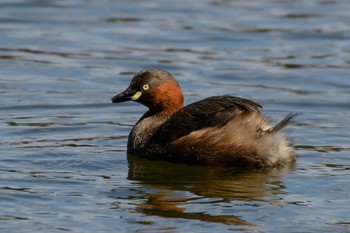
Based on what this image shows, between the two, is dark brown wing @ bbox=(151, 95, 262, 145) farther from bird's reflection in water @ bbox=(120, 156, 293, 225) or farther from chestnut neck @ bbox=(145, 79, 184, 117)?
chestnut neck @ bbox=(145, 79, 184, 117)

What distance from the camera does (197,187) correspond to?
30.5 feet

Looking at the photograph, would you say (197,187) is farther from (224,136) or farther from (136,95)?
(136,95)

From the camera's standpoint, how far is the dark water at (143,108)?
27.5 ft

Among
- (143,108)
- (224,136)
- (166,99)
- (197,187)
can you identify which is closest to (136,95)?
(166,99)

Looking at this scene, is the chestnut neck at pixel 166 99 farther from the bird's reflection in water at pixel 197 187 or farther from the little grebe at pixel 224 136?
the bird's reflection in water at pixel 197 187

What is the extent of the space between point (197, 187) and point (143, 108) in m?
3.32

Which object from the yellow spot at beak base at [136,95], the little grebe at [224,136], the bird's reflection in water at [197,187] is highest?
the yellow spot at beak base at [136,95]

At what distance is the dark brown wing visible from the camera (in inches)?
386

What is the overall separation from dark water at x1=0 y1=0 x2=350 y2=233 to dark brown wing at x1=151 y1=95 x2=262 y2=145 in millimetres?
321

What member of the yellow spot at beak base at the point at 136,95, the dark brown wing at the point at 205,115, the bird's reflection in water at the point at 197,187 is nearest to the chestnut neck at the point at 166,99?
the yellow spot at beak base at the point at 136,95

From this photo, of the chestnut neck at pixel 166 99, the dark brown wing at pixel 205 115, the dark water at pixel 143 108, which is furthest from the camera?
the chestnut neck at pixel 166 99

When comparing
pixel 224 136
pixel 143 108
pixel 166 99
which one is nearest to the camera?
pixel 224 136

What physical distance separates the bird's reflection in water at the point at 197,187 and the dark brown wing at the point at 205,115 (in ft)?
1.02

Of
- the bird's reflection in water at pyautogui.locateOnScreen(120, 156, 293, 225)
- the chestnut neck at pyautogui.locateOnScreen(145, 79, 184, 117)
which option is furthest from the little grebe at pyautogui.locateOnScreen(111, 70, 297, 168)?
the chestnut neck at pyautogui.locateOnScreen(145, 79, 184, 117)
